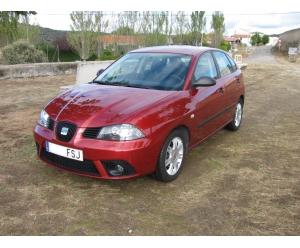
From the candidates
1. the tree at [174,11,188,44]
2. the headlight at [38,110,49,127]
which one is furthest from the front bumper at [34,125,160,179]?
the tree at [174,11,188,44]

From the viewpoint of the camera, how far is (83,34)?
2573 centimetres

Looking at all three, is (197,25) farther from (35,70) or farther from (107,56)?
(35,70)

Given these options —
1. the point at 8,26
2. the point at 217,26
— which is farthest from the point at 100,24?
the point at 217,26

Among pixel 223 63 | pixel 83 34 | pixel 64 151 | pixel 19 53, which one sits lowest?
pixel 64 151

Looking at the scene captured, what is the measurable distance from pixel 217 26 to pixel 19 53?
27.6m

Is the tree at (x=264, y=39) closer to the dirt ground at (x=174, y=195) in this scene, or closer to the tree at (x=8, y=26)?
the tree at (x=8, y=26)

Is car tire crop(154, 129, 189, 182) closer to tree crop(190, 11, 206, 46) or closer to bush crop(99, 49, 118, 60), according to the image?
bush crop(99, 49, 118, 60)

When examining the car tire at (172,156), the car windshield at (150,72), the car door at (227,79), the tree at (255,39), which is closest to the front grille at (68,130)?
the car tire at (172,156)

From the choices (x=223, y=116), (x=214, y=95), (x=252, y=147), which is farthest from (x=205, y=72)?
(x=252, y=147)

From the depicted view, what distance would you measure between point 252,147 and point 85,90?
276 centimetres

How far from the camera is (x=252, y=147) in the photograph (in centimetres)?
576

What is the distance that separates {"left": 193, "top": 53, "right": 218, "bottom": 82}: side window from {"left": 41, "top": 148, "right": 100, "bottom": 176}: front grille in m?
1.82

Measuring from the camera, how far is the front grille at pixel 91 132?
3773mm
